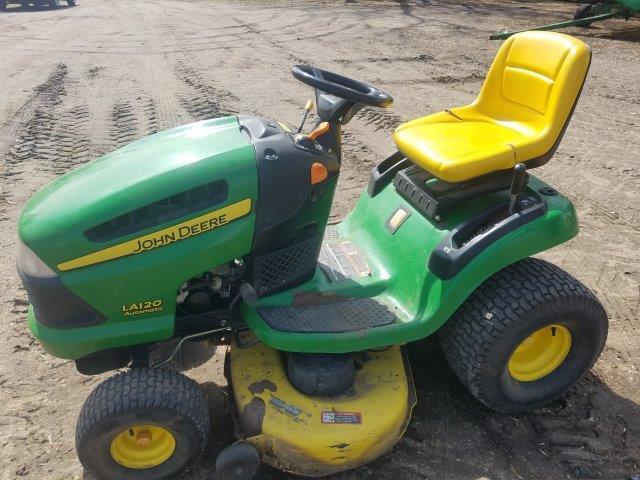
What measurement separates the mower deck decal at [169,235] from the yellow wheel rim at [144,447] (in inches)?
24.4

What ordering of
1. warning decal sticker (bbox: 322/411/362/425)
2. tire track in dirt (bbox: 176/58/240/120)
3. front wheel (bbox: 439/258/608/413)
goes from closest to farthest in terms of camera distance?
warning decal sticker (bbox: 322/411/362/425) → front wheel (bbox: 439/258/608/413) → tire track in dirt (bbox: 176/58/240/120)

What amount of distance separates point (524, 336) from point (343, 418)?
0.75 metres

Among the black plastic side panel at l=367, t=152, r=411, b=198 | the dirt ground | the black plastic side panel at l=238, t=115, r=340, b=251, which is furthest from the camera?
the black plastic side panel at l=367, t=152, r=411, b=198

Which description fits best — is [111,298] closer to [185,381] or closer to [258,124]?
[185,381]

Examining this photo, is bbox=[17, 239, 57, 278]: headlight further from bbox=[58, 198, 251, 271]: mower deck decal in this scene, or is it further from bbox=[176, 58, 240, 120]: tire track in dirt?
bbox=[176, 58, 240, 120]: tire track in dirt

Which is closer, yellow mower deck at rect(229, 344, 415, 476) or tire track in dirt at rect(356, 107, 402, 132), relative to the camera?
yellow mower deck at rect(229, 344, 415, 476)

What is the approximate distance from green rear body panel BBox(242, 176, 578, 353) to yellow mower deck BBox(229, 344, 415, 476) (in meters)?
0.19

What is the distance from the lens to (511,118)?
2758mm

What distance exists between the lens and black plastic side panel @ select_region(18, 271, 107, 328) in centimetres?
190

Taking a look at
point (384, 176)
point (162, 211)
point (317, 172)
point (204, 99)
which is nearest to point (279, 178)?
point (317, 172)

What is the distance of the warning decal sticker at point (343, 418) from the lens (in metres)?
2.12

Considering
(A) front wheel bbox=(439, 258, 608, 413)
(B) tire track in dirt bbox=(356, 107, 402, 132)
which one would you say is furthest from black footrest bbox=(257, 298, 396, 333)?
(B) tire track in dirt bbox=(356, 107, 402, 132)

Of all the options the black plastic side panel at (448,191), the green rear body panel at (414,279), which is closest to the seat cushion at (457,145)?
the black plastic side panel at (448,191)

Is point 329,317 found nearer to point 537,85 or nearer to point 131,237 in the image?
point 131,237
